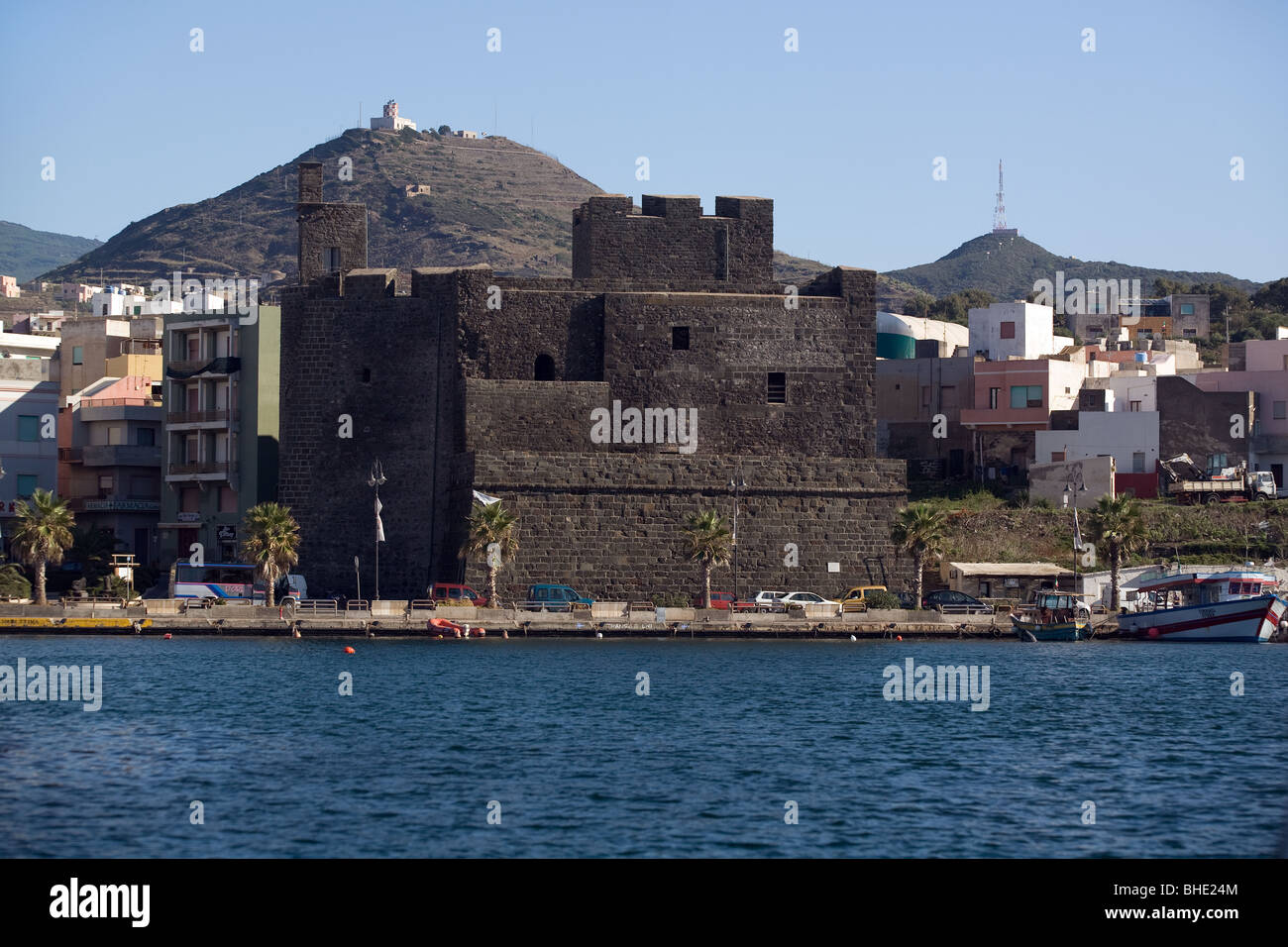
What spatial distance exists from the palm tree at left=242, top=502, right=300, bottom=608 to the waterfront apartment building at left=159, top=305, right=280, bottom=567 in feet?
30.4

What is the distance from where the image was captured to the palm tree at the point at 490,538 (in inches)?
2067

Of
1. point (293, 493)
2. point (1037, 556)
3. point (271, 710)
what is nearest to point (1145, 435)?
point (1037, 556)

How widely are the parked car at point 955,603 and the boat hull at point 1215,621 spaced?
4362mm

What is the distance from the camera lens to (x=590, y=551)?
54656 millimetres

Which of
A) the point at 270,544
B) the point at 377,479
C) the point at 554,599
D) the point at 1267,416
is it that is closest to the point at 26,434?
the point at 270,544

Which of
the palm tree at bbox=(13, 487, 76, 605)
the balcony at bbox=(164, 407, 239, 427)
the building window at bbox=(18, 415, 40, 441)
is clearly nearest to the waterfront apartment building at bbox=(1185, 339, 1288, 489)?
the balcony at bbox=(164, 407, 239, 427)

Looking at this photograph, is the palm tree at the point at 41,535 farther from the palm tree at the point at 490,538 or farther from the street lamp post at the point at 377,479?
the palm tree at the point at 490,538

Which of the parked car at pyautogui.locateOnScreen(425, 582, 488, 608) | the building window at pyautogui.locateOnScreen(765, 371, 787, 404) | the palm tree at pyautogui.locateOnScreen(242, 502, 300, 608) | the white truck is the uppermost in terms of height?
the building window at pyautogui.locateOnScreen(765, 371, 787, 404)

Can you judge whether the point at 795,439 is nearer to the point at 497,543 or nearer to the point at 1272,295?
the point at 497,543

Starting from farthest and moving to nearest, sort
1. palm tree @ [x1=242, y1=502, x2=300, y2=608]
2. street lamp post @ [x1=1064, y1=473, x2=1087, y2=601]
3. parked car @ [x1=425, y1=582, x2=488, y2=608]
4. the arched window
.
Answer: the arched window
street lamp post @ [x1=1064, y1=473, x2=1087, y2=601]
palm tree @ [x1=242, y1=502, x2=300, y2=608]
parked car @ [x1=425, y1=582, x2=488, y2=608]

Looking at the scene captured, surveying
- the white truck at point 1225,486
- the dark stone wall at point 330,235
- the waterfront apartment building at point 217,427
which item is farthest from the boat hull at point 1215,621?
the waterfront apartment building at point 217,427

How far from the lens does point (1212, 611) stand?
5422 cm

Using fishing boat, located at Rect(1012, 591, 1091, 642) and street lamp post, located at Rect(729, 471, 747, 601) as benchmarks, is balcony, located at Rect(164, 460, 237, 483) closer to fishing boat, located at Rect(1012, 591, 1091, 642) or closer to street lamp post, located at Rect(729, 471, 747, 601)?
street lamp post, located at Rect(729, 471, 747, 601)

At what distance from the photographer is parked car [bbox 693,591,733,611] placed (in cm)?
5441
